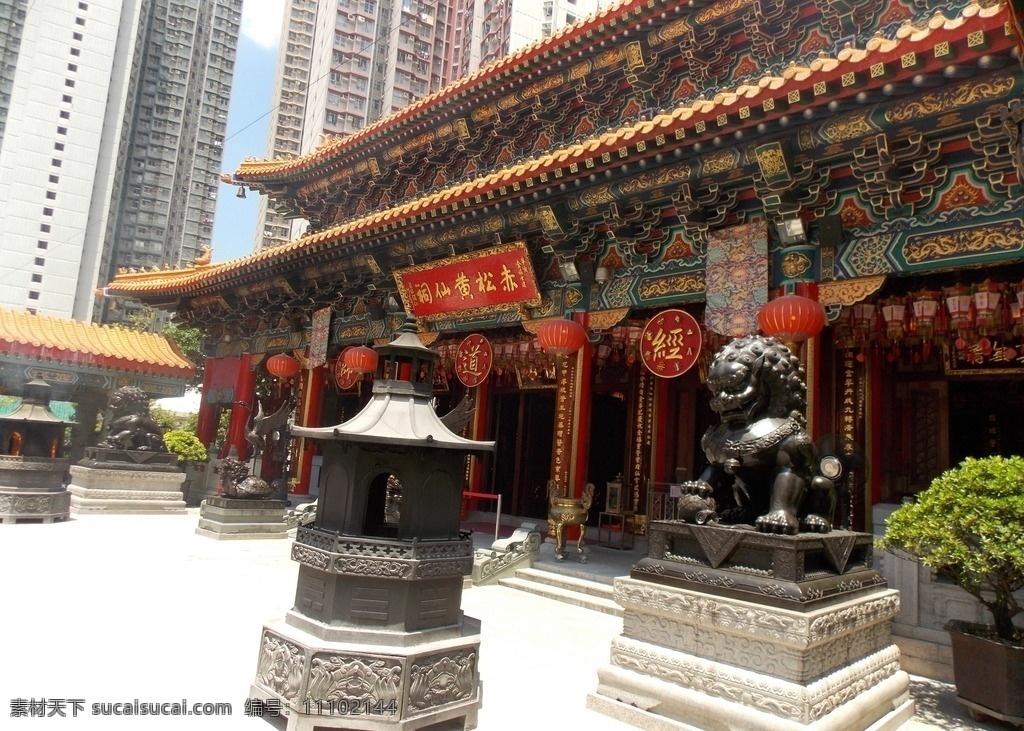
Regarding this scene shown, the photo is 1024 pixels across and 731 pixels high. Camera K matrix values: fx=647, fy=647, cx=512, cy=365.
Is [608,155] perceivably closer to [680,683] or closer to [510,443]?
[680,683]

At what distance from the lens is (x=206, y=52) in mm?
53094

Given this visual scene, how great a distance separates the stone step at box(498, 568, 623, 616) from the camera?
20.6 ft

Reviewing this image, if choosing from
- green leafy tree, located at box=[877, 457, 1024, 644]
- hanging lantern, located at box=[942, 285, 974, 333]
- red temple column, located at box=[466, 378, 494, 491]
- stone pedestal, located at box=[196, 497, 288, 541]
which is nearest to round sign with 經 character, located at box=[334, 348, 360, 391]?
red temple column, located at box=[466, 378, 494, 491]

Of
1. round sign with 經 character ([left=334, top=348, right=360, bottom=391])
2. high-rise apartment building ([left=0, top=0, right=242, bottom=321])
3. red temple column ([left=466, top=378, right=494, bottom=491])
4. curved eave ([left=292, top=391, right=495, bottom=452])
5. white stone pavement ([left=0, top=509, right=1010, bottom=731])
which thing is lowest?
white stone pavement ([left=0, top=509, right=1010, bottom=731])

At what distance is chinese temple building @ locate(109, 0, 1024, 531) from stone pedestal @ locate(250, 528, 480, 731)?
2918 millimetres

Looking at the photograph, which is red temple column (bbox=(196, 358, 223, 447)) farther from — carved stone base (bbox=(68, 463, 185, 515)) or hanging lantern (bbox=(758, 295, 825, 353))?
hanging lantern (bbox=(758, 295, 825, 353))

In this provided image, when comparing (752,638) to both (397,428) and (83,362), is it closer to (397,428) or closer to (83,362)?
(397,428)

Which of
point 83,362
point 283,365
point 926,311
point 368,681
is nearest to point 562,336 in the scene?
point 926,311

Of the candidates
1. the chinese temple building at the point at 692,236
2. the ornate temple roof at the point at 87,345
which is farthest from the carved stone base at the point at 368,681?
the ornate temple roof at the point at 87,345

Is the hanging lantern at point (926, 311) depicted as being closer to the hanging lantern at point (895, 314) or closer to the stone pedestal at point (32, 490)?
the hanging lantern at point (895, 314)

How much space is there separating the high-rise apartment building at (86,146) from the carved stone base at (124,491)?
107ft

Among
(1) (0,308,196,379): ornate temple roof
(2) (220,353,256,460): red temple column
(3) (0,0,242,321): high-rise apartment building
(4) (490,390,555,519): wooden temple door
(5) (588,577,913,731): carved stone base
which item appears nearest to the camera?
(5) (588,577,913,731): carved stone base

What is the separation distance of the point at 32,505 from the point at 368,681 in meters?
9.02

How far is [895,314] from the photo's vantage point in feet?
21.6
